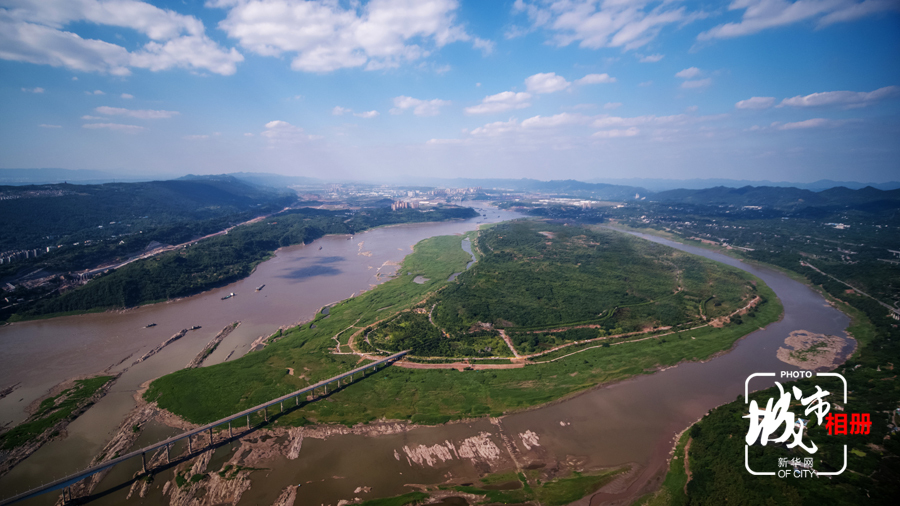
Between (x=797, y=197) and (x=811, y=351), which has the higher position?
(x=797, y=197)

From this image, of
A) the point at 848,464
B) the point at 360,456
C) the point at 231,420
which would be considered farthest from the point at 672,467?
the point at 231,420

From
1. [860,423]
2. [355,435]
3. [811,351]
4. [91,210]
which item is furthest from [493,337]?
[91,210]

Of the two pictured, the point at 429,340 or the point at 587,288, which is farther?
the point at 587,288

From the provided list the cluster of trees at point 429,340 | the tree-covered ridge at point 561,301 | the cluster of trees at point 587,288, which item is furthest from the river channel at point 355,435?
the cluster of trees at point 429,340

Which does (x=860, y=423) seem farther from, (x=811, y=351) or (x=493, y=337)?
(x=493, y=337)

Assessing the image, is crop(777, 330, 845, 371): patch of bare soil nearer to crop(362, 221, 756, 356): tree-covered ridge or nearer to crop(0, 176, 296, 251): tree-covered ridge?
crop(362, 221, 756, 356): tree-covered ridge
